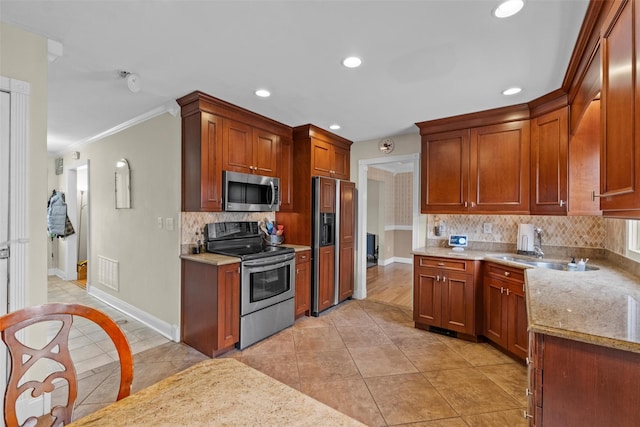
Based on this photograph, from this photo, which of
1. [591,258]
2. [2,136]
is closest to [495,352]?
[591,258]

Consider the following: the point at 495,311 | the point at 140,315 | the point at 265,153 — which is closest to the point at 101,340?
the point at 140,315

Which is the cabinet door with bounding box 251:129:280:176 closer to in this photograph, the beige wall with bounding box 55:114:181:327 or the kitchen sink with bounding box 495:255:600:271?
the beige wall with bounding box 55:114:181:327

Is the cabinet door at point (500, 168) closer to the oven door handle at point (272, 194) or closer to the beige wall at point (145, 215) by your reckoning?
the oven door handle at point (272, 194)

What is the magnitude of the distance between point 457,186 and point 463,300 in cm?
126

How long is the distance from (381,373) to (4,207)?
2843 mm

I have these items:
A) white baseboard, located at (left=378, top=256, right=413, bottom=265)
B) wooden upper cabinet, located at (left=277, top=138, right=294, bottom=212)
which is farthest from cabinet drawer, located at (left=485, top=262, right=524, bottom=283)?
white baseboard, located at (left=378, top=256, right=413, bottom=265)

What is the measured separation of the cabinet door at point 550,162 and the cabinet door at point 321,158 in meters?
2.34

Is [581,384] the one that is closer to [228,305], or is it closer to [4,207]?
[228,305]

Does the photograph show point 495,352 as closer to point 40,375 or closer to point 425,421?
point 425,421

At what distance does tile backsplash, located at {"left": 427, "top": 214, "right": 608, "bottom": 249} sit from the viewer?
2.86m

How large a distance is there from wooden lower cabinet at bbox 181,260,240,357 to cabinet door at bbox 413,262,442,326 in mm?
1975

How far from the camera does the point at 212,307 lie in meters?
2.72

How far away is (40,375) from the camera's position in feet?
6.32

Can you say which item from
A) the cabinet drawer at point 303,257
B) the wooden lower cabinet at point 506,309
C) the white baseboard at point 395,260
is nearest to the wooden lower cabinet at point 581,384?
the wooden lower cabinet at point 506,309
